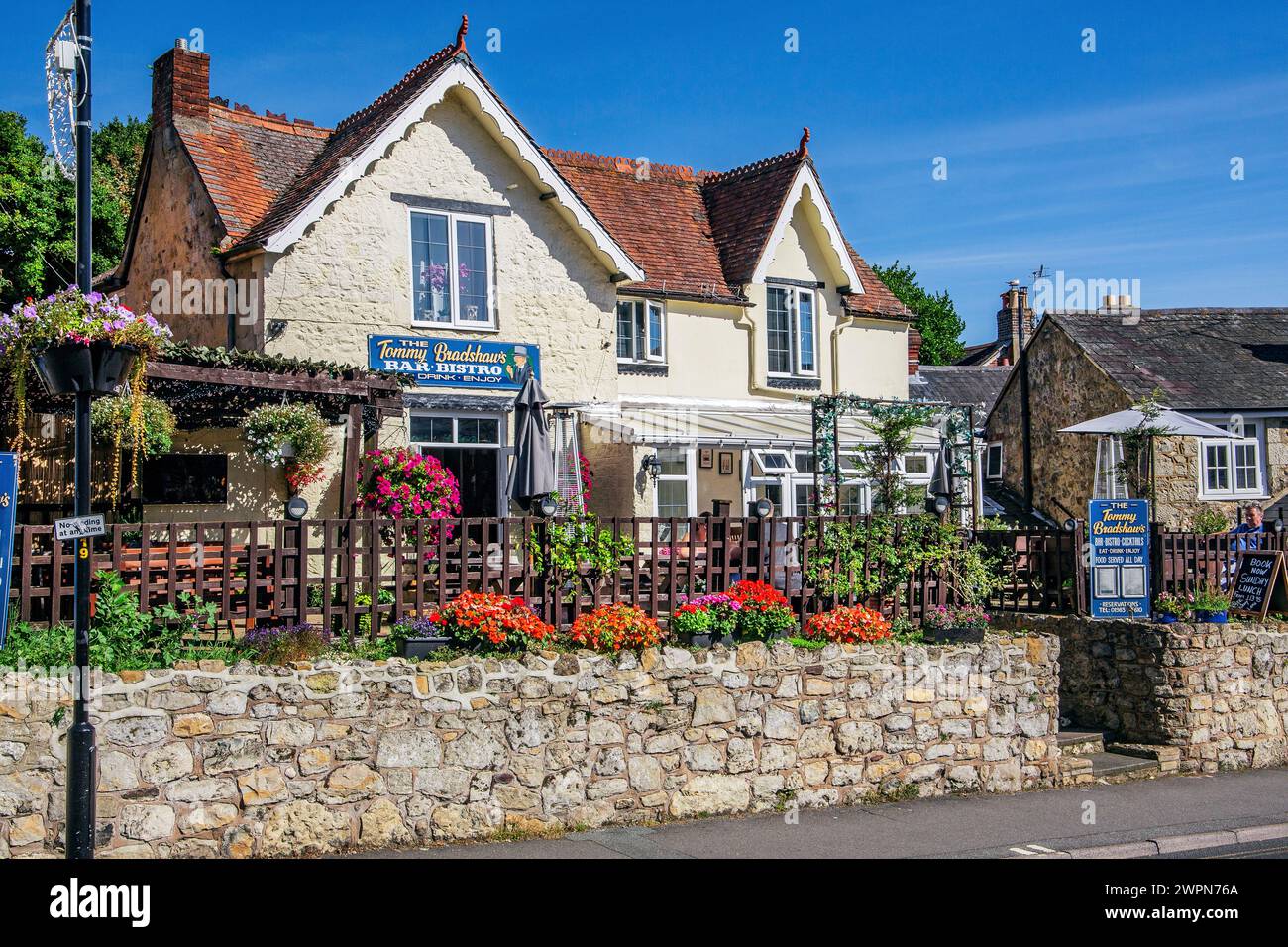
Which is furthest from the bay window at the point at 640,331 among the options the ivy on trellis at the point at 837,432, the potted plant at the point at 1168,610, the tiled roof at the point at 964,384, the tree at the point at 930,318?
the tree at the point at 930,318

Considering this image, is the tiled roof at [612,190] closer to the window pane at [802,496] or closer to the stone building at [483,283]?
the stone building at [483,283]

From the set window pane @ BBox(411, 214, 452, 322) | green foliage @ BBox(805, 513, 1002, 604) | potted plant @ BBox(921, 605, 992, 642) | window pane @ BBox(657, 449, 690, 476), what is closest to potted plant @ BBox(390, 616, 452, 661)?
green foliage @ BBox(805, 513, 1002, 604)

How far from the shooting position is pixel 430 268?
63.4 feet

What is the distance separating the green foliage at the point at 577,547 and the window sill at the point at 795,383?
12.4m

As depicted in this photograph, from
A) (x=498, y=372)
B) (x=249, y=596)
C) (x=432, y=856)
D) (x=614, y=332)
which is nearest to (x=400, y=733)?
(x=432, y=856)

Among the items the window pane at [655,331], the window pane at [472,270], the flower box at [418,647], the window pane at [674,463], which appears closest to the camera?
the flower box at [418,647]

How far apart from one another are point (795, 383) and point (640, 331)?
12.1 feet

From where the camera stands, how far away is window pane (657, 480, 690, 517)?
21953 mm

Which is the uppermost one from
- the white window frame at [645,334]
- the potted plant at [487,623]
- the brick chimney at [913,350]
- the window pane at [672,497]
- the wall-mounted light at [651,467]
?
the brick chimney at [913,350]

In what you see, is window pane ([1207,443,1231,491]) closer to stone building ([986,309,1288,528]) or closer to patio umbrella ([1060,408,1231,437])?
stone building ([986,309,1288,528])

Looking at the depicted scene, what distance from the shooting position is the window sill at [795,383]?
24.5 metres

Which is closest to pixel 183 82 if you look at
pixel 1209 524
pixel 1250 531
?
pixel 1209 524

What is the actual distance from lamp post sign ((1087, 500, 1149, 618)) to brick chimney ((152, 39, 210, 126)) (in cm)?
1561

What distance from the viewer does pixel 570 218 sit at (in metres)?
20.4
